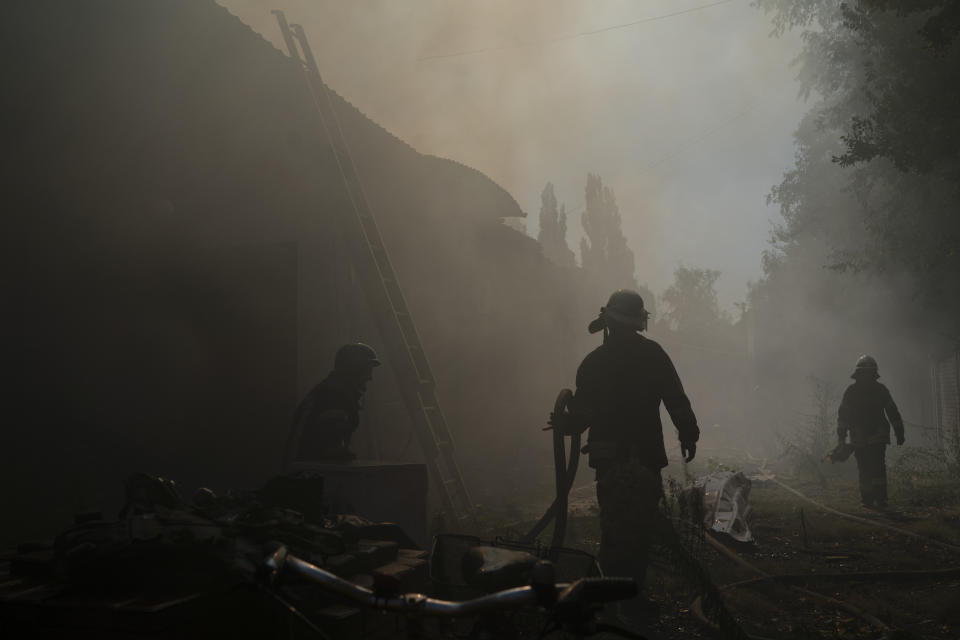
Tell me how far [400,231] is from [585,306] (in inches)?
543

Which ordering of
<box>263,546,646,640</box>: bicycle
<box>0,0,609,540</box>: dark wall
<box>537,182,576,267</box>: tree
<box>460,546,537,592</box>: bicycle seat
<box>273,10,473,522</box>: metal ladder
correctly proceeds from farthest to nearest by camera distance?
<box>537,182,576,267</box>: tree, <box>273,10,473,522</box>: metal ladder, <box>0,0,609,540</box>: dark wall, <box>460,546,537,592</box>: bicycle seat, <box>263,546,646,640</box>: bicycle

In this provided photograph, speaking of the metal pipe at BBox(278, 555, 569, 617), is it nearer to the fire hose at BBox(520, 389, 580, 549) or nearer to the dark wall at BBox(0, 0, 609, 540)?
the fire hose at BBox(520, 389, 580, 549)

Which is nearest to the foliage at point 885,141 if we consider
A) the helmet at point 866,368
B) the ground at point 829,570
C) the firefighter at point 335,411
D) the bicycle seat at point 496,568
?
the helmet at point 866,368

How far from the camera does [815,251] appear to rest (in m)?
26.7

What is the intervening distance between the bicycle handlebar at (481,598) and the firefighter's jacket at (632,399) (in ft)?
13.3

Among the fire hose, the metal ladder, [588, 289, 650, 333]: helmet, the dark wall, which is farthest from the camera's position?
the metal ladder

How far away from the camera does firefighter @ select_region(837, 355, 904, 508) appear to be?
10.9 m

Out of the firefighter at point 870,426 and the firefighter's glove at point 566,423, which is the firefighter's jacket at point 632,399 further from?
the firefighter at point 870,426

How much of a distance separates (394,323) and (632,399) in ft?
15.0

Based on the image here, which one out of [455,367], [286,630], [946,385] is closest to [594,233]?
[946,385]

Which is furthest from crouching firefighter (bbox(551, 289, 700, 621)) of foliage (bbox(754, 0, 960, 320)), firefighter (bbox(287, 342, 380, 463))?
foliage (bbox(754, 0, 960, 320))

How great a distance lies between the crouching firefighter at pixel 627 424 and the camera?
5.24 metres

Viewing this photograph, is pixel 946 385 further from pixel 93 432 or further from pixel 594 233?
pixel 594 233

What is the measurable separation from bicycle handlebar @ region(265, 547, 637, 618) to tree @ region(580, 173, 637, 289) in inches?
2636
